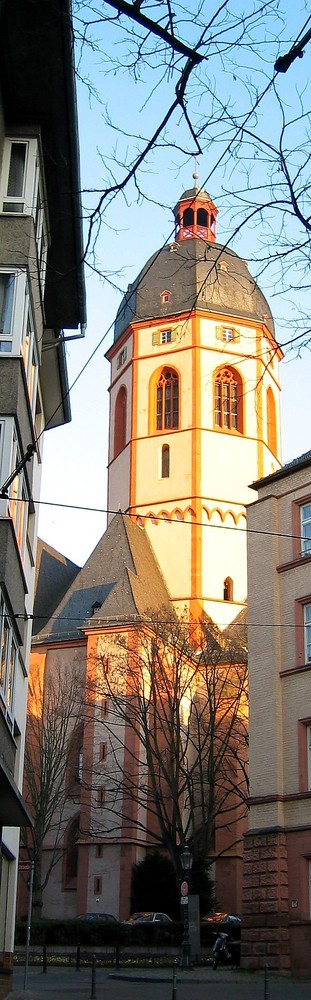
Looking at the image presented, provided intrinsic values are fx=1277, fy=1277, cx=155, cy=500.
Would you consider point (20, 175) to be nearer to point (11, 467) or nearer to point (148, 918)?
point (11, 467)

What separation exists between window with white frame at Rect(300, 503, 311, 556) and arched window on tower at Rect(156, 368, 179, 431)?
29724 mm

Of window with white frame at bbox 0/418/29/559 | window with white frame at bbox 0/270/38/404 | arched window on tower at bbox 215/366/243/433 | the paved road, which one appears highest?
arched window on tower at bbox 215/366/243/433

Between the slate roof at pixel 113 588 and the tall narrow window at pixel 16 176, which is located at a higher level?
the slate roof at pixel 113 588

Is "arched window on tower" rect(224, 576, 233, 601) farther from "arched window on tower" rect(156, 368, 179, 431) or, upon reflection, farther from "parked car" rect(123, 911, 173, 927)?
"parked car" rect(123, 911, 173, 927)

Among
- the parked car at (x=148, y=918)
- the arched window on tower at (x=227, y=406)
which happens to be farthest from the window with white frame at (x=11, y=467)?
the arched window on tower at (x=227, y=406)

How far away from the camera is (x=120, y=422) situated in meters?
62.3

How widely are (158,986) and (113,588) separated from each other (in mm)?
28271

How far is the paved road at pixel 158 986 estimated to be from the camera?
63.2 feet

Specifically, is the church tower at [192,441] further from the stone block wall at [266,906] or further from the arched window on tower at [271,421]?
the stone block wall at [266,906]

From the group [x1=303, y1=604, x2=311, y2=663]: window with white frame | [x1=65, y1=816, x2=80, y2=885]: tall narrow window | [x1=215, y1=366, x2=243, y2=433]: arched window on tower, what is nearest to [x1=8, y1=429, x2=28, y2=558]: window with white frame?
[x1=303, y1=604, x2=311, y2=663]: window with white frame

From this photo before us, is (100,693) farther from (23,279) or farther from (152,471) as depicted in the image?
(23,279)

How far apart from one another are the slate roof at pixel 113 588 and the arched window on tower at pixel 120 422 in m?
5.35

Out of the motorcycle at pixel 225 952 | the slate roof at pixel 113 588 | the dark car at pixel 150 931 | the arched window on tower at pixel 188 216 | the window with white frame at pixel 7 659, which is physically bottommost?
the motorcycle at pixel 225 952

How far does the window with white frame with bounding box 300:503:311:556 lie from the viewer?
2833cm
